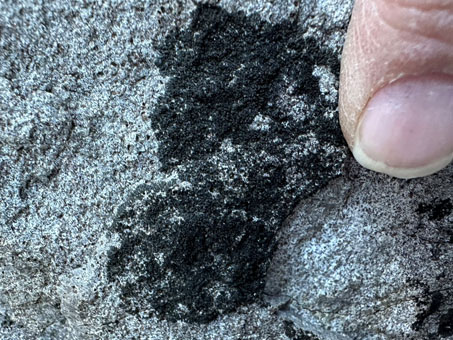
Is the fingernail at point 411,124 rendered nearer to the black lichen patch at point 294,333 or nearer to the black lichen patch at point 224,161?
the black lichen patch at point 224,161

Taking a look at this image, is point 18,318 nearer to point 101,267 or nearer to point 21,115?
point 101,267

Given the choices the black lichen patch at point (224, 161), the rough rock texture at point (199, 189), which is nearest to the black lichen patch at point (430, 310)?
the rough rock texture at point (199, 189)

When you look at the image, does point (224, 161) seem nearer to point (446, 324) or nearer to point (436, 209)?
point (436, 209)

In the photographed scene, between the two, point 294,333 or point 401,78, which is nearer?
point 401,78

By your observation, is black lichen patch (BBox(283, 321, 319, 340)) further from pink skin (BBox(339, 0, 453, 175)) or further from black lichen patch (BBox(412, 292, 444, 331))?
pink skin (BBox(339, 0, 453, 175))

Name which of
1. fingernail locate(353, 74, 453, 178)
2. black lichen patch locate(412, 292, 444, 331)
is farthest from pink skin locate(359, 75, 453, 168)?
black lichen patch locate(412, 292, 444, 331)

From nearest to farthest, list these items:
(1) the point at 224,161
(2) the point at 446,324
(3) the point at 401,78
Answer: (3) the point at 401,78 → (1) the point at 224,161 → (2) the point at 446,324

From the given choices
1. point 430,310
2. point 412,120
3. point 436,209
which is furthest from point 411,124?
point 430,310

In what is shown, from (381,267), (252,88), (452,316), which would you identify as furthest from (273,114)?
(452,316)
